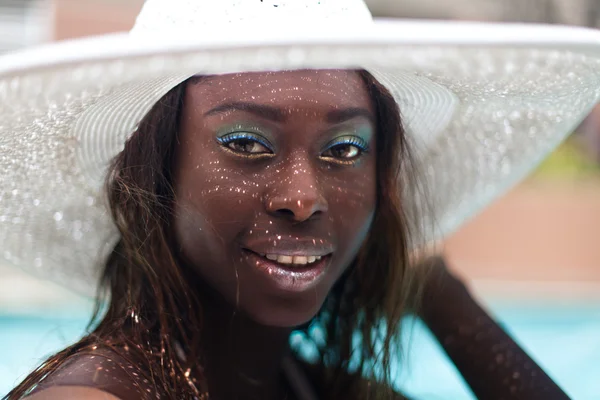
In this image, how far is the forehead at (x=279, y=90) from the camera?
1.09 meters

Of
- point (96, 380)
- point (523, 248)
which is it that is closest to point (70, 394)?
point (96, 380)

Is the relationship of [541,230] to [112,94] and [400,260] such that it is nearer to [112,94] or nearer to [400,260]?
[400,260]

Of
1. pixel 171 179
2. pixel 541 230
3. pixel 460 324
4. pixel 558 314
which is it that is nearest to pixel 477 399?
pixel 460 324

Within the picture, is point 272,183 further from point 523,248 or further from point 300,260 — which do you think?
point 523,248

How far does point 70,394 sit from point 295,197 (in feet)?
1.27

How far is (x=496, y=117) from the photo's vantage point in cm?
140

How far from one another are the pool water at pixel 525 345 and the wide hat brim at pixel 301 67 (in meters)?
1.12

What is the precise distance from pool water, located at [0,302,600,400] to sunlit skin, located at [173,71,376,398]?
4.97 ft

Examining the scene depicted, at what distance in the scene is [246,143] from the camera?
1106 mm

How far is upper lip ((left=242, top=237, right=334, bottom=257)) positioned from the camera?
1.09 m

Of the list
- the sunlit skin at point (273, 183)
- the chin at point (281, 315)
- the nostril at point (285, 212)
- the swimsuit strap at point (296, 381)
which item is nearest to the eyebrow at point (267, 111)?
the sunlit skin at point (273, 183)

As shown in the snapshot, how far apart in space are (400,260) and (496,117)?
0.32 meters

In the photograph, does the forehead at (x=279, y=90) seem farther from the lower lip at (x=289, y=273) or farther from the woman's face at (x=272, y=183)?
the lower lip at (x=289, y=273)

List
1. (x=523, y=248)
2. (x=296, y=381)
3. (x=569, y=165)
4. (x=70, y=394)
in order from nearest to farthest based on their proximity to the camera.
→ (x=70, y=394) < (x=296, y=381) < (x=523, y=248) < (x=569, y=165)
